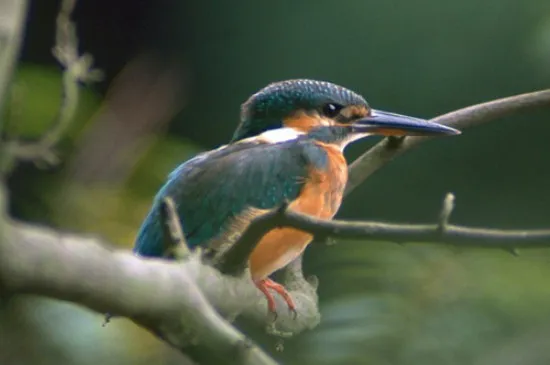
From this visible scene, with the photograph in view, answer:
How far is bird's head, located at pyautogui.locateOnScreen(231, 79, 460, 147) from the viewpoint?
2.30 meters

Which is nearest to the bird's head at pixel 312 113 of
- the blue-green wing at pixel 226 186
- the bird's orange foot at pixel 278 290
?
the blue-green wing at pixel 226 186

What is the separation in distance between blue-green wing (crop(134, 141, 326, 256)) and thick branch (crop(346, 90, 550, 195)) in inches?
4.5

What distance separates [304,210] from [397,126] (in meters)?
0.25

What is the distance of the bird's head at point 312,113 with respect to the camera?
230 centimetres

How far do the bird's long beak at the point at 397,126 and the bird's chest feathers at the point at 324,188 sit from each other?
0.28 feet

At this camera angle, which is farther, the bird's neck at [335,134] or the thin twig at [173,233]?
the bird's neck at [335,134]

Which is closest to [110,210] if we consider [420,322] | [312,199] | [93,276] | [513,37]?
[312,199]

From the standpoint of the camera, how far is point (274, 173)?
6.84 feet

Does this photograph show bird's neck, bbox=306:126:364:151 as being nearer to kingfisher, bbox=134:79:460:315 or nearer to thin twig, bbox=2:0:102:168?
kingfisher, bbox=134:79:460:315

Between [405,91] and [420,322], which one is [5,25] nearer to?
[420,322]

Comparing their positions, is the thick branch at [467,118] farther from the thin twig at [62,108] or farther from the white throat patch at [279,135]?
the thin twig at [62,108]

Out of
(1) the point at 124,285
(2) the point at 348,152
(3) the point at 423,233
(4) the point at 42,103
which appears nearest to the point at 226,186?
(4) the point at 42,103

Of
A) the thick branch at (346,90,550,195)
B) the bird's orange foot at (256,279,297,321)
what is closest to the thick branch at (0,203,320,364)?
the bird's orange foot at (256,279,297,321)

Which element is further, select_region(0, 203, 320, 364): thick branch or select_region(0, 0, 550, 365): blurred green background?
select_region(0, 0, 550, 365): blurred green background
